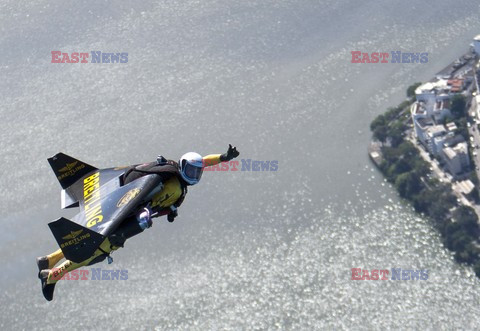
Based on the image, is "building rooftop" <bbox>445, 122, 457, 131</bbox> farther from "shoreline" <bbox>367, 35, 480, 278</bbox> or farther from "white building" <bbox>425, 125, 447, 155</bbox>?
"white building" <bbox>425, 125, 447, 155</bbox>

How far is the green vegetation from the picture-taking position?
137 m

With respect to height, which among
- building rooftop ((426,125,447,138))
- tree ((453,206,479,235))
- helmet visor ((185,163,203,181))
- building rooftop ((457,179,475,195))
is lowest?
tree ((453,206,479,235))

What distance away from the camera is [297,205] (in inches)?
5659

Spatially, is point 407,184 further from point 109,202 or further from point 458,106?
point 109,202

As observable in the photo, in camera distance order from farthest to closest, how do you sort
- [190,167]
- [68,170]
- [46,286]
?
1. [68,170]
2. [46,286]
3. [190,167]

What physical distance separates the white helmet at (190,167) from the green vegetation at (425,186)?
261ft

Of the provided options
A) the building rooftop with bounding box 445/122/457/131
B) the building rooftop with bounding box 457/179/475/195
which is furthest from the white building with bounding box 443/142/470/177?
the building rooftop with bounding box 445/122/457/131

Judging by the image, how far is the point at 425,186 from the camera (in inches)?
5748

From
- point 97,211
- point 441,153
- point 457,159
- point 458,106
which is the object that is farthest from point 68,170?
point 458,106

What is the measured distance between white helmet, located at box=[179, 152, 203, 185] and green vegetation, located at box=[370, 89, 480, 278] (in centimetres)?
7953

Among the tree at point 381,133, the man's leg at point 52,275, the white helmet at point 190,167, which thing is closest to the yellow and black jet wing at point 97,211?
the white helmet at point 190,167

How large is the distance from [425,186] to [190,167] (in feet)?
288

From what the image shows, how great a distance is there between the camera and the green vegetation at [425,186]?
449 feet

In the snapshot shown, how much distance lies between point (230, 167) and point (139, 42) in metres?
48.3
